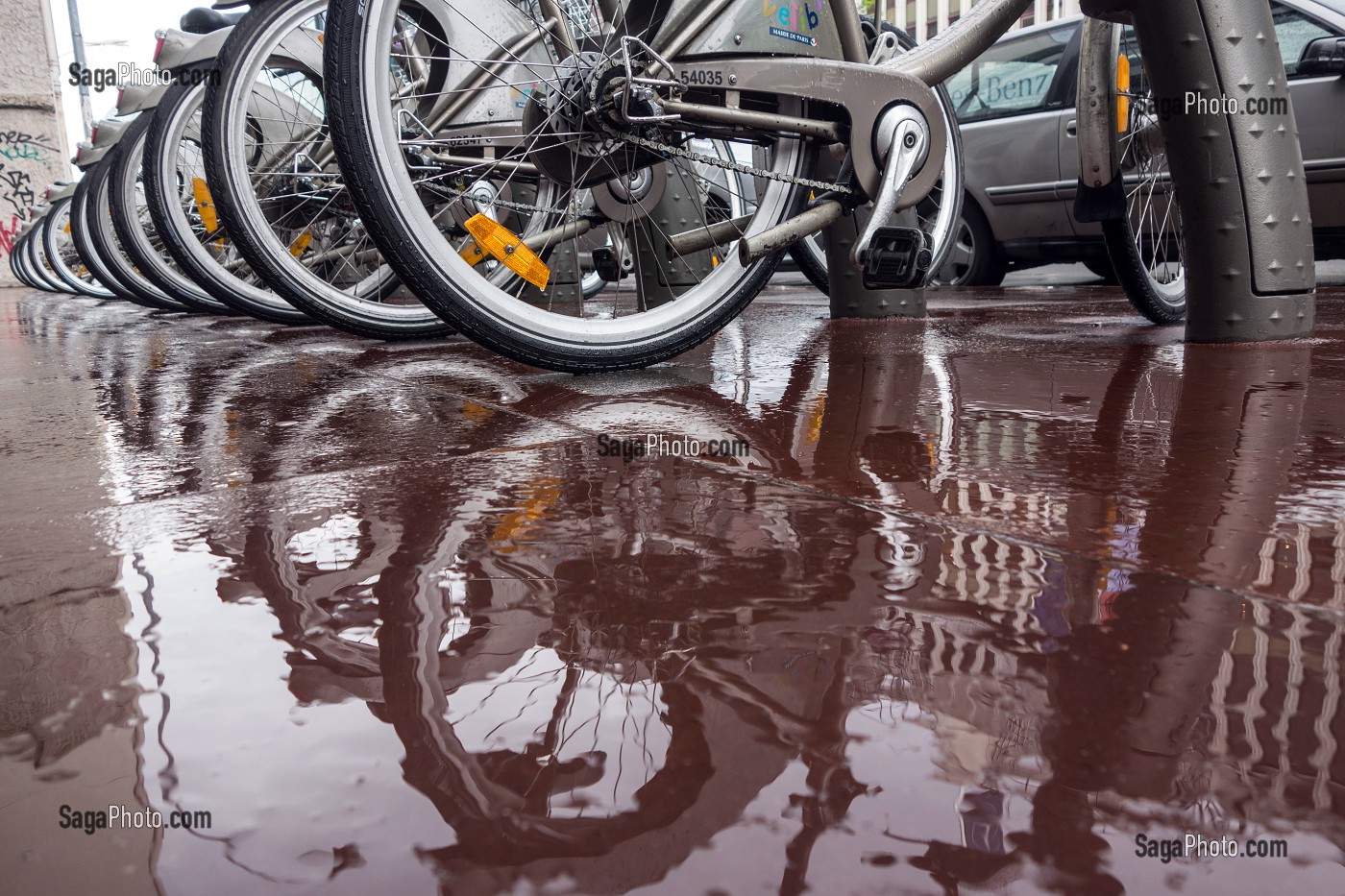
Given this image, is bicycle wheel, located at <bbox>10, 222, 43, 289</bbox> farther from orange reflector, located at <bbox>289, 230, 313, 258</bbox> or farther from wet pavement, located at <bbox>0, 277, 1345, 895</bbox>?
wet pavement, located at <bbox>0, 277, 1345, 895</bbox>

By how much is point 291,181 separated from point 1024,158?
12.8ft

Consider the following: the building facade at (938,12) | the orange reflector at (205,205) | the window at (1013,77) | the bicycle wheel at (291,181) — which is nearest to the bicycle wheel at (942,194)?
the bicycle wheel at (291,181)

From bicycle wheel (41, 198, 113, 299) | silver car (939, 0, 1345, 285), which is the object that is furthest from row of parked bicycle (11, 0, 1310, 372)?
bicycle wheel (41, 198, 113, 299)

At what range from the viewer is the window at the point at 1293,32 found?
5.04m

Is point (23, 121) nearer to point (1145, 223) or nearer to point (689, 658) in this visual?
point (1145, 223)

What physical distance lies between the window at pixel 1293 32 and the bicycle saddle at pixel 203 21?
476 cm

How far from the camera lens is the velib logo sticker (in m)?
2.41

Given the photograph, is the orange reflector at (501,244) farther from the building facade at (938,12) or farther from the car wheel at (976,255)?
the building facade at (938,12)

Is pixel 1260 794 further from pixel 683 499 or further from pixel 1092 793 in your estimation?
pixel 683 499

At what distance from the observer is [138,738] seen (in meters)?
0.70

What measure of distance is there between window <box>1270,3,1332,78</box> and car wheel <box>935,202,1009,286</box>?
176 cm
